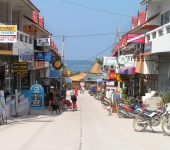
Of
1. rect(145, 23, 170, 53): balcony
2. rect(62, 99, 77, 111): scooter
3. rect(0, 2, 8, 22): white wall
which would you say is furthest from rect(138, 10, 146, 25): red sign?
rect(0, 2, 8, 22): white wall

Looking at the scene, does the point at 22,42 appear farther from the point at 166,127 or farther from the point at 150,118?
the point at 166,127

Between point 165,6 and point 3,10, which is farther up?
point 165,6

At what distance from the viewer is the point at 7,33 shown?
17.2 meters

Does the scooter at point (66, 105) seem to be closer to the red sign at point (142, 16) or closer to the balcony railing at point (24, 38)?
the balcony railing at point (24, 38)

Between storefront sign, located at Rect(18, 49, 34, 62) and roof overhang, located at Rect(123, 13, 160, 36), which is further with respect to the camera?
roof overhang, located at Rect(123, 13, 160, 36)

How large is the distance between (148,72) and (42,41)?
9496 mm

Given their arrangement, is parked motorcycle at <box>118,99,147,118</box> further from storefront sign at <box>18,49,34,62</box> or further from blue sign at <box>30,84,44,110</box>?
storefront sign at <box>18,49,34,62</box>

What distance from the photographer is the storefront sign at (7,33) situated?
17.1 m

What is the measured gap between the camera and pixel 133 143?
11.1 meters

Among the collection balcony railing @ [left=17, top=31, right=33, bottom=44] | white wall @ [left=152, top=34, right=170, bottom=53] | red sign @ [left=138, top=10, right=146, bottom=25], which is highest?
red sign @ [left=138, top=10, right=146, bottom=25]

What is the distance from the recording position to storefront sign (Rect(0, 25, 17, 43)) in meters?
17.1

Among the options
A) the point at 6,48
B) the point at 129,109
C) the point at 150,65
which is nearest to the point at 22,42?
the point at 6,48

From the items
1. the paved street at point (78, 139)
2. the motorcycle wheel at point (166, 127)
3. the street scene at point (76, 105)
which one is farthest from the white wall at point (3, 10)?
the motorcycle wheel at point (166, 127)

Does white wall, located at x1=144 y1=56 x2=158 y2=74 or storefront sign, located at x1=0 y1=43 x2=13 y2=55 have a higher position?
storefront sign, located at x1=0 y1=43 x2=13 y2=55
